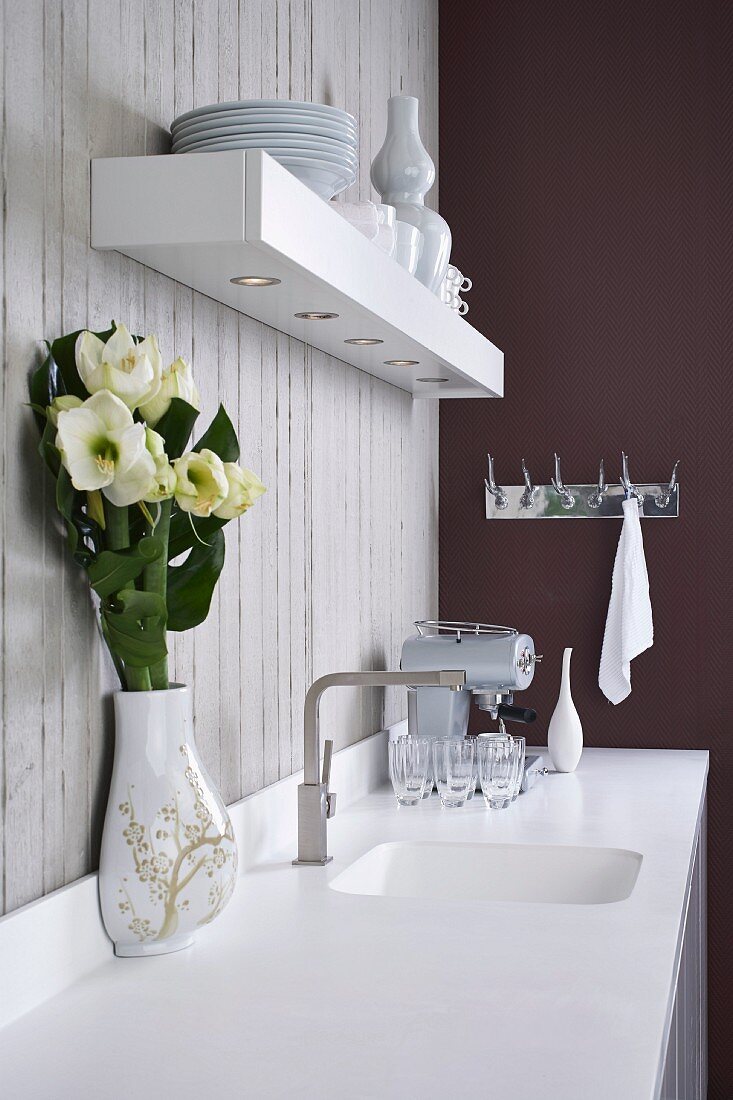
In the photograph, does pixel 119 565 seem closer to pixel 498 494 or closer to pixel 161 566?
pixel 161 566

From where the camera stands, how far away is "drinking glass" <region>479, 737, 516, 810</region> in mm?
2090

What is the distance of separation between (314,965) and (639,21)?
2493 millimetres

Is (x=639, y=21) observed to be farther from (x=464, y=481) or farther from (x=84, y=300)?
(x=84, y=300)

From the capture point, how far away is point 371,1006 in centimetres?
116

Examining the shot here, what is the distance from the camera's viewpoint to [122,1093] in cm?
98

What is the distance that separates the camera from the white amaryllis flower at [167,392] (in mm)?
1266

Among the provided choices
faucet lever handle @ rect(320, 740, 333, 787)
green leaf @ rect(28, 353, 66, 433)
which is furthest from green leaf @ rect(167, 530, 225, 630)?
faucet lever handle @ rect(320, 740, 333, 787)

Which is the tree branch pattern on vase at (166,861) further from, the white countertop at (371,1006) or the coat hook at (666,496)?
the coat hook at (666,496)

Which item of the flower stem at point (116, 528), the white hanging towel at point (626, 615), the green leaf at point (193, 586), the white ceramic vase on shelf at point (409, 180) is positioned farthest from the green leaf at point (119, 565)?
the white hanging towel at point (626, 615)

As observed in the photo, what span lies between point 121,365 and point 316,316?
575 millimetres

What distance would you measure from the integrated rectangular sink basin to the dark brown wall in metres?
1.14

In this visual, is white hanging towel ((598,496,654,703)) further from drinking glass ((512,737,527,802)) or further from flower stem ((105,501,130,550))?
flower stem ((105,501,130,550))

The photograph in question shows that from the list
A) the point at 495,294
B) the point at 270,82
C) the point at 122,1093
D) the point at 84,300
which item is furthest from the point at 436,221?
the point at 122,1093

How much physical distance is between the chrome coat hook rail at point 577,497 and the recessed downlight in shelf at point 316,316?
1.31 m
